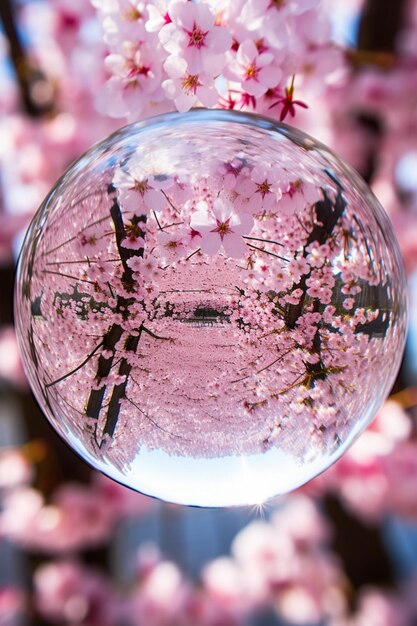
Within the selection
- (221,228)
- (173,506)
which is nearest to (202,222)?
(221,228)

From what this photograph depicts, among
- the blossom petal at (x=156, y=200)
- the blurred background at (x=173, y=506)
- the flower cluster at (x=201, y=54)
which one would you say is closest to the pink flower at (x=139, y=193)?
the blossom petal at (x=156, y=200)

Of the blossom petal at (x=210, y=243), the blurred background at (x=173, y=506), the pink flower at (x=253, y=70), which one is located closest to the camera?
the blossom petal at (x=210, y=243)

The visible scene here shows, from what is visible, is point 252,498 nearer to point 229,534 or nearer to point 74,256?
point 74,256

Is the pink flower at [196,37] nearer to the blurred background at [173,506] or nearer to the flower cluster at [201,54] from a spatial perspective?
the flower cluster at [201,54]

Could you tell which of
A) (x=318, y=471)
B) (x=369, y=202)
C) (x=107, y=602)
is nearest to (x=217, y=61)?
(x=369, y=202)

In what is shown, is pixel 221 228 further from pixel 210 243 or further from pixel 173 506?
pixel 173 506

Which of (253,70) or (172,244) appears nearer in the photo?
(172,244)
